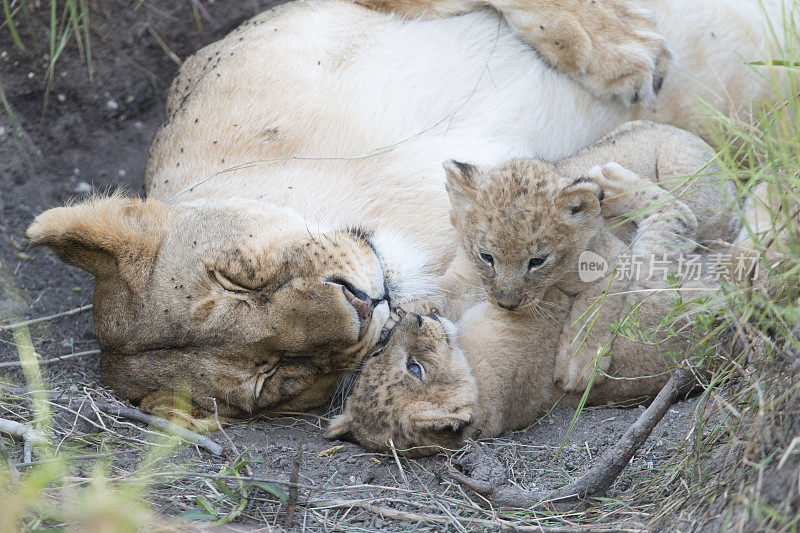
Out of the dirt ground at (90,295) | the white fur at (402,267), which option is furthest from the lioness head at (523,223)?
the dirt ground at (90,295)

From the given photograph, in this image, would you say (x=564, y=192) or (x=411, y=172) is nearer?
(x=564, y=192)

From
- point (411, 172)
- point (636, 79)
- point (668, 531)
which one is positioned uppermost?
point (636, 79)

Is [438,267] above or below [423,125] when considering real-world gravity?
below

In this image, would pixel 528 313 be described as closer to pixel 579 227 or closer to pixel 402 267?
pixel 579 227

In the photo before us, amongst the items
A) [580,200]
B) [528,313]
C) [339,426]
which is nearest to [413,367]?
[339,426]

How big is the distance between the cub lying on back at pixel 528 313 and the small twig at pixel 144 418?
21.7 inches

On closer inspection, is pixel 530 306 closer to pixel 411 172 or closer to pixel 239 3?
pixel 411 172

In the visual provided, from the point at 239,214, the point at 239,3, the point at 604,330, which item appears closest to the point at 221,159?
the point at 239,214

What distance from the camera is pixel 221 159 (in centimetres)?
414

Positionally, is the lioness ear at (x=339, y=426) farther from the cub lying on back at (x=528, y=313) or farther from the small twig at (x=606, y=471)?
the small twig at (x=606, y=471)

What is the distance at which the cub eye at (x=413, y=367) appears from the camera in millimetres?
3365

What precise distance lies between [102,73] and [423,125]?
9.46 ft

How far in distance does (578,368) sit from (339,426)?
1.07 metres

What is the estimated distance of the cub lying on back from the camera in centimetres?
332
